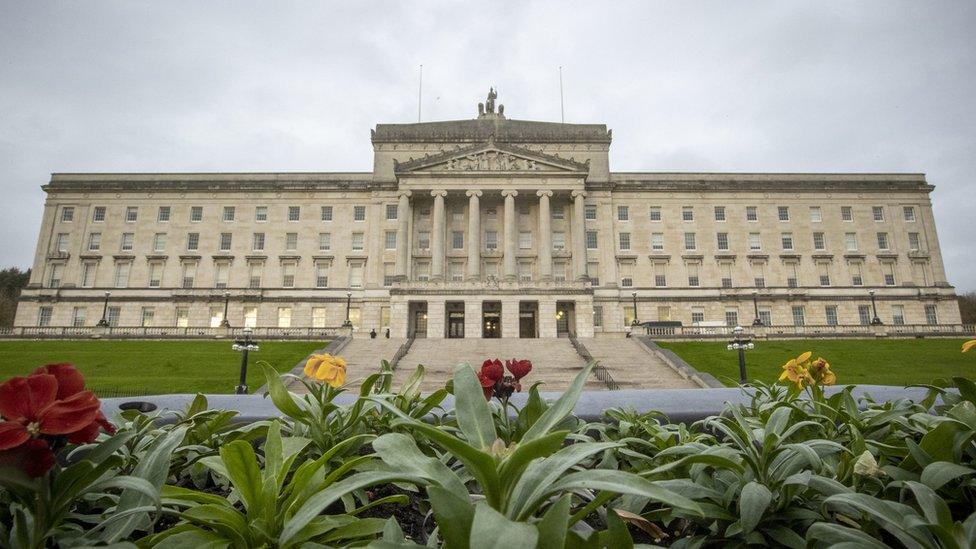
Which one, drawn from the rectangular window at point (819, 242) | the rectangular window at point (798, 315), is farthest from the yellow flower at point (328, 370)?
the rectangular window at point (819, 242)

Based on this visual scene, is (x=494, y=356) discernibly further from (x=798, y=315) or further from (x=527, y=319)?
(x=798, y=315)

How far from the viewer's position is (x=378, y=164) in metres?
53.5

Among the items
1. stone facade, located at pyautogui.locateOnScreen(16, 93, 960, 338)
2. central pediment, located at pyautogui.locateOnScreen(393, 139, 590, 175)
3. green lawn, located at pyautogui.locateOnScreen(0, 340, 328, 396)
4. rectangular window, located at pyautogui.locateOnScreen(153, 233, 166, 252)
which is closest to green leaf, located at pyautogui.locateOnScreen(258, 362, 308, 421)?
green lawn, located at pyautogui.locateOnScreen(0, 340, 328, 396)

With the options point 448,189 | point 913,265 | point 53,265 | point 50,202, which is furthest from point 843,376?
point 50,202

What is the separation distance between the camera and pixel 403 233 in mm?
46438

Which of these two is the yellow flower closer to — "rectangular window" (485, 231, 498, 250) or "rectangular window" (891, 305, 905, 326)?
"rectangular window" (485, 231, 498, 250)

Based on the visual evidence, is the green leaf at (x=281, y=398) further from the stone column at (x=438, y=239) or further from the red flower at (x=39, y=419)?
the stone column at (x=438, y=239)

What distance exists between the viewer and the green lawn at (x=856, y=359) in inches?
851

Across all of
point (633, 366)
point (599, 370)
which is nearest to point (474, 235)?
point (633, 366)

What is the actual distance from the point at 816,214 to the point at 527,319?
33460 millimetres

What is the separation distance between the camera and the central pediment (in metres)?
47.2

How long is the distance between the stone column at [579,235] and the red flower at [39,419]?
147 ft

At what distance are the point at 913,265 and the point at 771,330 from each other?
2267cm

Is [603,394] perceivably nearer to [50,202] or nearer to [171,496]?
[171,496]
